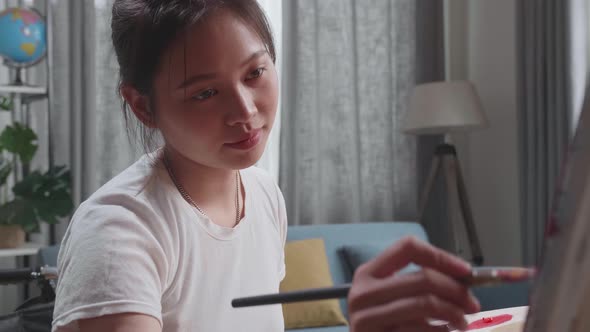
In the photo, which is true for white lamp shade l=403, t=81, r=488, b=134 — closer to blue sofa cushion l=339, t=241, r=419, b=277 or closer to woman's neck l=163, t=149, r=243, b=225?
blue sofa cushion l=339, t=241, r=419, b=277

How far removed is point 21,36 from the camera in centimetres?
268

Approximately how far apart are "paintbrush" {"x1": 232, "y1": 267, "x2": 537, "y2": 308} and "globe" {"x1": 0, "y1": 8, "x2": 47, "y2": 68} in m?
2.56

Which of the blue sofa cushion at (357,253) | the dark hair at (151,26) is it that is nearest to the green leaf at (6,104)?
the blue sofa cushion at (357,253)

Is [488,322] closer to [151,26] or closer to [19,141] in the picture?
[151,26]

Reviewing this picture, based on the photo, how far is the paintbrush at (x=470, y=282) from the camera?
1.02ft

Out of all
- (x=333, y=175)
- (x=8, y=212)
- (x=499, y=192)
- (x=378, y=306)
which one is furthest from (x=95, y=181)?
(x=378, y=306)

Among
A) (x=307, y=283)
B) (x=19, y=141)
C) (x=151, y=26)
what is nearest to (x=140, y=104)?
(x=151, y=26)

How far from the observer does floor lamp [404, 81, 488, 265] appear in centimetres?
340

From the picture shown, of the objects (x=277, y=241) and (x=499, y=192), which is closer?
(x=277, y=241)

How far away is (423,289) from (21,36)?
105 inches

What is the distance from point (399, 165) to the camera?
3.92 meters

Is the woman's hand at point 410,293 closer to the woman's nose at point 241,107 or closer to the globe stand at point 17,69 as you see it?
the woman's nose at point 241,107

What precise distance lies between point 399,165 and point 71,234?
3.38 m

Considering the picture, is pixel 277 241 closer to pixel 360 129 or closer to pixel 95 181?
pixel 95 181
